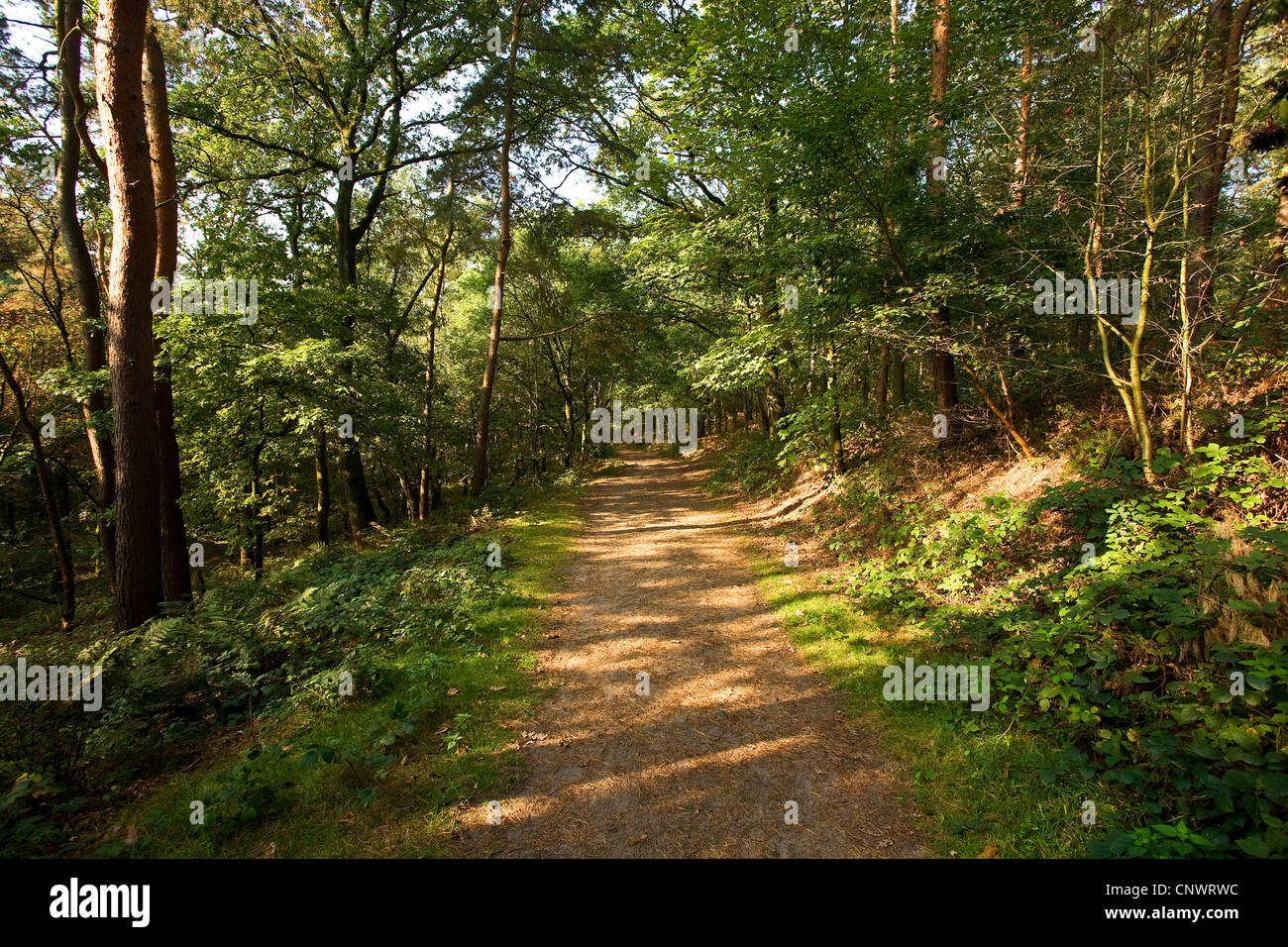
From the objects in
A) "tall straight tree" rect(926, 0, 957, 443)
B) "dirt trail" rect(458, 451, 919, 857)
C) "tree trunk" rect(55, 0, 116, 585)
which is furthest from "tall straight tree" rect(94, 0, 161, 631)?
"tall straight tree" rect(926, 0, 957, 443)

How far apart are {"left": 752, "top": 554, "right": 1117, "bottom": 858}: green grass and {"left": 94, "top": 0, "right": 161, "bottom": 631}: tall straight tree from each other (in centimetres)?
827

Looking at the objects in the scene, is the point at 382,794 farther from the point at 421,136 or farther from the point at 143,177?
the point at 421,136

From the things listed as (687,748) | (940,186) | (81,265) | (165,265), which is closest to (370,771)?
(687,748)

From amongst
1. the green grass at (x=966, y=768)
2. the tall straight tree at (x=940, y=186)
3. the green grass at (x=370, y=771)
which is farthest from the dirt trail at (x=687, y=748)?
the tall straight tree at (x=940, y=186)

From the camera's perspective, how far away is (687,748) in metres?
4.37

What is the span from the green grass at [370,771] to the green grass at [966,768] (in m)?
3.11

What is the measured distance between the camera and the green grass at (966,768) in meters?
3.05

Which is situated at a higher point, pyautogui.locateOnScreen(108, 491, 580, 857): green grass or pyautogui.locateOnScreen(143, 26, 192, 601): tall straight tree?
pyautogui.locateOnScreen(143, 26, 192, 601): tall straight tree

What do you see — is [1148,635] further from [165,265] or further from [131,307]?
[165,265]

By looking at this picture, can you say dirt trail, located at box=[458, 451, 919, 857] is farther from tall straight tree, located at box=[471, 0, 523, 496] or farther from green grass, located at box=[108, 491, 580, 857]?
tall straight tree, located at box=[471, 0, 523, 496]

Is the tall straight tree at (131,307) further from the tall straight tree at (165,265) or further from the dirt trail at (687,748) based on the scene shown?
the dirt trail at (687,748)

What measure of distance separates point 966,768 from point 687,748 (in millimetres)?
2144

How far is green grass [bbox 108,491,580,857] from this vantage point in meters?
3.28
